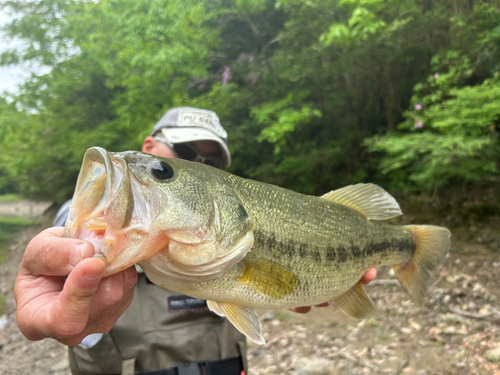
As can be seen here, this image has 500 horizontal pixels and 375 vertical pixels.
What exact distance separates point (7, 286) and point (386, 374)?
1086cm

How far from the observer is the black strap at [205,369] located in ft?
7.27

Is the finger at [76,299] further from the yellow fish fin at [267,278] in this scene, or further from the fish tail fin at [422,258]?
the fish tail fin at [422,258]

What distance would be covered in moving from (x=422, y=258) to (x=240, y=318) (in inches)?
48.9

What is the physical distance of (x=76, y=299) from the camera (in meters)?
1.01

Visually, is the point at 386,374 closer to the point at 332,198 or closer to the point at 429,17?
the point at 332,198

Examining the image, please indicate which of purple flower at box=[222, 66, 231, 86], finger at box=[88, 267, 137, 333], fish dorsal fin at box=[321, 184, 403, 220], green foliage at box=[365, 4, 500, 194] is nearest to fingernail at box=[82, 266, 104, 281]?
finger at box=[88, 267, 137, 333]

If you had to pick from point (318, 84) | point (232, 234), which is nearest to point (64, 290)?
point (232, 234)

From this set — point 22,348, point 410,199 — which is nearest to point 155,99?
point 22,348

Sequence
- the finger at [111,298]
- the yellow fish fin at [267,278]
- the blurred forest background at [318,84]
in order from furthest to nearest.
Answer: the blurred forest background at [318,84] → the yellow fish fin at [267,278] → the finger at [111,298]

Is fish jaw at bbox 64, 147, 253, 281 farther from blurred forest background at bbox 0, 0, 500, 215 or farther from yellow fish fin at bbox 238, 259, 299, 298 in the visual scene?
blurred forest background at bbox 0, 0, 500, 215

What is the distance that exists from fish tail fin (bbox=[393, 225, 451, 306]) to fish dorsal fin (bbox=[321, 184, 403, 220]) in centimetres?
29

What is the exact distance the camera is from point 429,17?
20.9 feet

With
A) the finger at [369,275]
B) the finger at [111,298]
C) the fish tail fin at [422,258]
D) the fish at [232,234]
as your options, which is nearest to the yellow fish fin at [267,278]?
the fish at [232,234]

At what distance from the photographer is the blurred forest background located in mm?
5375
